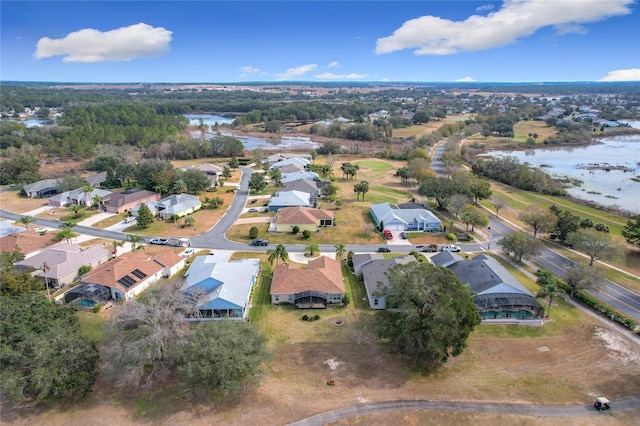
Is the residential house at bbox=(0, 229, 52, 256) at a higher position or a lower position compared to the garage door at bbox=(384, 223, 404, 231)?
higher

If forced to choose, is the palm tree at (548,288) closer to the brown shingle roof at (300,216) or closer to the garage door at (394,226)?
the garage door at (394,226)

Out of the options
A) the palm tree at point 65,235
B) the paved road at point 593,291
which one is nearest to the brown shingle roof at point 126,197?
the palm tree at point 65,235

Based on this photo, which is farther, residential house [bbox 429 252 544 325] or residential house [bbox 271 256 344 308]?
residential house [bbox 271 256 344 308]

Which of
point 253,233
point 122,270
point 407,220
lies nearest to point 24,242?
point 122,270

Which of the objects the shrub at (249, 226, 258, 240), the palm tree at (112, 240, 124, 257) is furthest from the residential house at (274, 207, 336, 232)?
the palm tree at (112, 240, 124, 257)

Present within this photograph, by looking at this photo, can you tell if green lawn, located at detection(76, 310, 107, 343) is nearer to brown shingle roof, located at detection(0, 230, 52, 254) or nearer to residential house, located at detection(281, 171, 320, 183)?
brown shingle roof, located at detection(0, 230, 52, 254)

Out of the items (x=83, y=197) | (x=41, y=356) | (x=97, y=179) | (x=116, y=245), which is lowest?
(x=116, y=245)

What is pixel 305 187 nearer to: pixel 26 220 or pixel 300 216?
pixel 300 216
